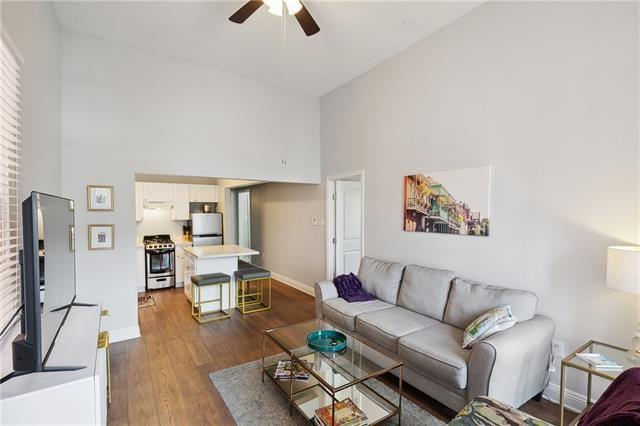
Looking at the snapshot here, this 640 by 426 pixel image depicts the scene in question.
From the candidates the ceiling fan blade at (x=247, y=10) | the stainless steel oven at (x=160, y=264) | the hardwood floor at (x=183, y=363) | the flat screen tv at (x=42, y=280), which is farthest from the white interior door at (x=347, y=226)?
the flat screen tv at (x=42, y=280)

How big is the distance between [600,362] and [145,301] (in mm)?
5526

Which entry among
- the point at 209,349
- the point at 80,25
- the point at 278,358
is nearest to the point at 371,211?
Result: the point at 278,358

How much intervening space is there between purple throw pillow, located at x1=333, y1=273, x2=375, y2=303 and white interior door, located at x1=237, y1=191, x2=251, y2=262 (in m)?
4.51

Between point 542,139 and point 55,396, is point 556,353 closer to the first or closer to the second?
point 542,139

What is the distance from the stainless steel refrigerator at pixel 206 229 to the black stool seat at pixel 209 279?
7.19ft

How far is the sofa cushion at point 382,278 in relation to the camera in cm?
333

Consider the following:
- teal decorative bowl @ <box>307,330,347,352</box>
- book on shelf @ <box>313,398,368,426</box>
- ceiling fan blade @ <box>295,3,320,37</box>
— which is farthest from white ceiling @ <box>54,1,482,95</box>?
book on shelf @ <box>313,398,368,426</box>

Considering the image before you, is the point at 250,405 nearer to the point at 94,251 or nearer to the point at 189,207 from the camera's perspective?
the point at 94,251

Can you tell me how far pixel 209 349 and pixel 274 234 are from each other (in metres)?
3.39

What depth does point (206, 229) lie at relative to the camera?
20.9 feet

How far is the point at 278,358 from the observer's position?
299cm

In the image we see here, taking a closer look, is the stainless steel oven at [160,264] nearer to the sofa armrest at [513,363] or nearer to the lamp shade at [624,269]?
the sofa armrest at [513,363]

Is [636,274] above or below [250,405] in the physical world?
above

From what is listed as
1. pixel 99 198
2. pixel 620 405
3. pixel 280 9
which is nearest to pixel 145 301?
pixel 99 198
